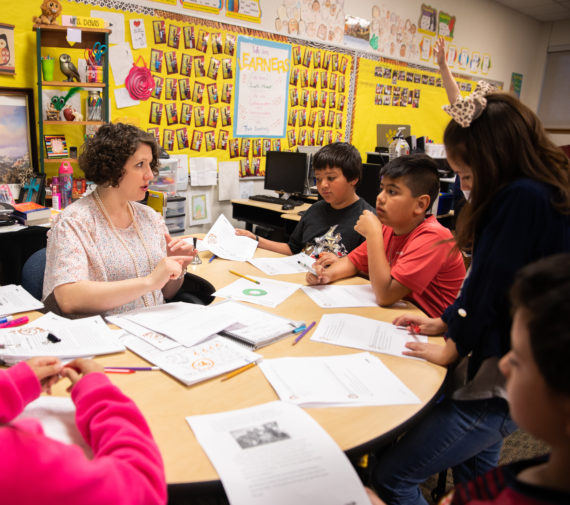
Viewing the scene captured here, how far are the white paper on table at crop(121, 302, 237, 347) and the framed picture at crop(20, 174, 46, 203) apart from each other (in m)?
1.76

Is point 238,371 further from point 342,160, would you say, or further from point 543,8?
point 543,8

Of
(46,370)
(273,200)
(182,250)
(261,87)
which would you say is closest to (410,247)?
(182,250)

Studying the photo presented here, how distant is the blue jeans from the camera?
115 centimetres

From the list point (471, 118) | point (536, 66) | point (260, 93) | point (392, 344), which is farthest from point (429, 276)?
point (536, 66)

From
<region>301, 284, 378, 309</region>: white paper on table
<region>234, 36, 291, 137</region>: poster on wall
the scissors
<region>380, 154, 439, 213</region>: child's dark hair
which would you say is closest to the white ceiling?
<region>234, 36, 291, 137</region>: poster on wall

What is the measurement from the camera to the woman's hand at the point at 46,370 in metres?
0.93

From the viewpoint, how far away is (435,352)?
4.22 ft

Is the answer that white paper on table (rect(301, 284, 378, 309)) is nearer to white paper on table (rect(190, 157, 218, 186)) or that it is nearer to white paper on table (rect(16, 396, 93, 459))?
white paper on table (rect(16, 396, 93, 459))

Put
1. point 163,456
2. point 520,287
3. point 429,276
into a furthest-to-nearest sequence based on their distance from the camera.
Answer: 1. point 429,276
2. point 163,456
3. point 520,287

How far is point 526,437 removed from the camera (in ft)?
7.63

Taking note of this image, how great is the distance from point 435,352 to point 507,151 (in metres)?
0.56

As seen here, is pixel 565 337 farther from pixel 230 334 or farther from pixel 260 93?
pixel 260 93

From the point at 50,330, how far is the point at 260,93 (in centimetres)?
319

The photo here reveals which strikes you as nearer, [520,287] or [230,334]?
[520,287]
